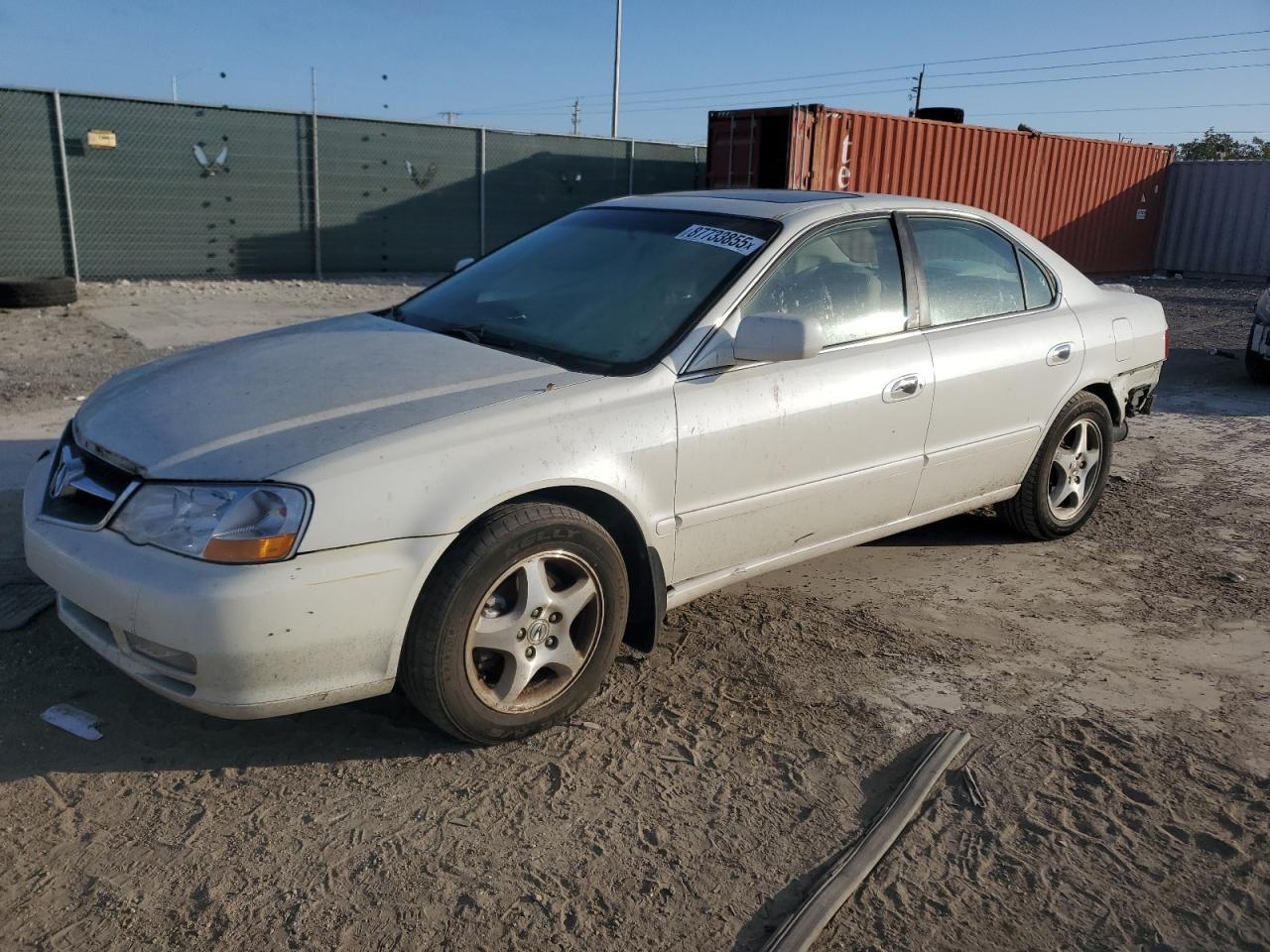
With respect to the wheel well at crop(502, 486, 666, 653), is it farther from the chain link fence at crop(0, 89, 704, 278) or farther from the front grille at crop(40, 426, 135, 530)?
the chain link fence at crop(0, 89, 704, 278)

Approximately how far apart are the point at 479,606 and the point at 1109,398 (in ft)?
12.1

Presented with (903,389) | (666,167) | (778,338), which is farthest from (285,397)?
(666,167)

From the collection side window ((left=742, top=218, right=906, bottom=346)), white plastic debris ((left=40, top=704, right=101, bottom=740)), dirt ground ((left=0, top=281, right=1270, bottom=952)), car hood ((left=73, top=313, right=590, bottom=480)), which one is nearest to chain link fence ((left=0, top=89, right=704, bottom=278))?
dirt ground ((left=0, top=281, right=1270, bottom=952))

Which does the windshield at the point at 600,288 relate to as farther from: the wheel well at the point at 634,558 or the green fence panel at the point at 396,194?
the green fence panel at the point at 396,194

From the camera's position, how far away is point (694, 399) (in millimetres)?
3430

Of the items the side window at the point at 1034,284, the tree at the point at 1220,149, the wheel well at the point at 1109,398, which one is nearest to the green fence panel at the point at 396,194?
the side window at the point at 1034,284

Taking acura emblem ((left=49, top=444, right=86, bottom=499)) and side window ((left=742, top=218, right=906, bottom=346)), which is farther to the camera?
side window ((left=742, top=218, right=906, bottom=346))

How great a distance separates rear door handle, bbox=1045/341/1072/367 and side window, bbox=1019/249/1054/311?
0.22 meters

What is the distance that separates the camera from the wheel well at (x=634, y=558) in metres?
3.28

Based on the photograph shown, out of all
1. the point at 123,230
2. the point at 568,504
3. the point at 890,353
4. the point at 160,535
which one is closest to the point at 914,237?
the point at 890,353

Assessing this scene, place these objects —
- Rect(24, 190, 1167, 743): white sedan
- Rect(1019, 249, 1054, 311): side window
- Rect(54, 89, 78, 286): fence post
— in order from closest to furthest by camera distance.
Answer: Rect(24, 190, 1167, 743): white sedan < Rect(1019, 249, 1054, 311): side window < Rect(54, 89, 78, 286): fence post

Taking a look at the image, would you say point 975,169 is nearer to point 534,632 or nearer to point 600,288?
point 600,288

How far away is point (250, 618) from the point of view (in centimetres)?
263

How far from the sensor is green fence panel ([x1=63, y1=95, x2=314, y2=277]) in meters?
14.3
